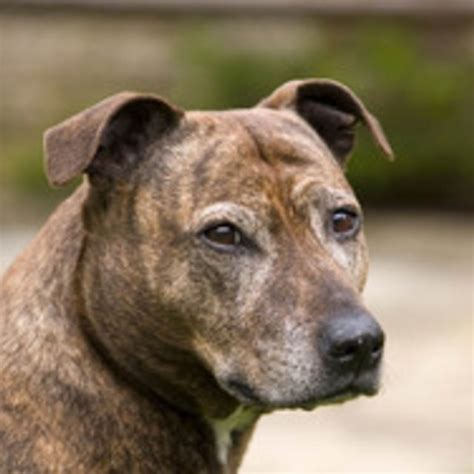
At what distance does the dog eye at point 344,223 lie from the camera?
5.52m

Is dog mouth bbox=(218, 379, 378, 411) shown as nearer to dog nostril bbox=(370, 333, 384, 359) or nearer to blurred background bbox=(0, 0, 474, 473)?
dog nostril bbox=(370, 333, 384, 359)

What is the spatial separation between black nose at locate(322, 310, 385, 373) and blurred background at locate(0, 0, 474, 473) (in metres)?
8.30

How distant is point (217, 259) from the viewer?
5.34m

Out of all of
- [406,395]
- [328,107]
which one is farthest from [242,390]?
[406,395]

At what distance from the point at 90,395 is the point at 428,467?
4.26 meters

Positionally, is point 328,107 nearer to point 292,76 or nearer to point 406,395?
point 406,395

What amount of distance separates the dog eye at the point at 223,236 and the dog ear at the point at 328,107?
760 mm

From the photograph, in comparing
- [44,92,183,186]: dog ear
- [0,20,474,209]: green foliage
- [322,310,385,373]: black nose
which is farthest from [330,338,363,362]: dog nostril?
[0,20,474,209]: green foliage

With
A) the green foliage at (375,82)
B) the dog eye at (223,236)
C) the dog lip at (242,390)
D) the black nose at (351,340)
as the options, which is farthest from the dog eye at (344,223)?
the green foliage at (375,82)

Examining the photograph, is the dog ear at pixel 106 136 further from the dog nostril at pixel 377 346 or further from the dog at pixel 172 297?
the dog nostril at pixel 377 346

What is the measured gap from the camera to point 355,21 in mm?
15289

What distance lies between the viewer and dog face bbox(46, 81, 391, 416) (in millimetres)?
5160

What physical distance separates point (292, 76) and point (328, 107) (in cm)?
878

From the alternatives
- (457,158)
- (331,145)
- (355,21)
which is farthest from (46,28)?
(331,145)
